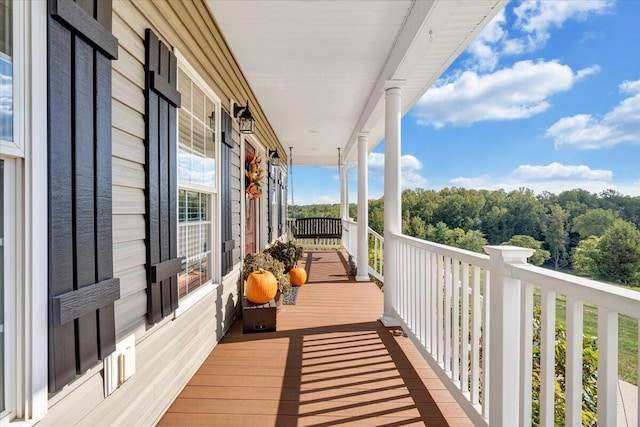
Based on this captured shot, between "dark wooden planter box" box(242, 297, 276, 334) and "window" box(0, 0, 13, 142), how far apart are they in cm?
250

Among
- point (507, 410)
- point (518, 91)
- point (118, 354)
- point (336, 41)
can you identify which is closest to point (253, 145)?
point (336, 41)

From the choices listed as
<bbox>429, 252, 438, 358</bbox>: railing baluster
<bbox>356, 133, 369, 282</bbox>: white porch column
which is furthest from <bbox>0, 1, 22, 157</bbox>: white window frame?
<bbox>356, 133, 369, 282</bbox>: white porch column

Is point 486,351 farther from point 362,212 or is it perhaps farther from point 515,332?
point 362,212

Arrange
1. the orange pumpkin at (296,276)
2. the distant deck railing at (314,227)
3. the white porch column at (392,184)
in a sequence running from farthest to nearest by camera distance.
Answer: the distant deck railing at (314,227)
the orange pumpkin at (296,276)
the white porch column at (392,184)

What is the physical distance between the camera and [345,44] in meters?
3.17

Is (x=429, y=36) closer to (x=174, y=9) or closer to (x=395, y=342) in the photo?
(x=174, y=9)

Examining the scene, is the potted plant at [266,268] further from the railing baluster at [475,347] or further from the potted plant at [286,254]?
the railing baluster at [475,347]

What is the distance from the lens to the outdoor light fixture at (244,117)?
3.58m

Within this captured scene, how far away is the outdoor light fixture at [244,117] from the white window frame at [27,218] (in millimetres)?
2523

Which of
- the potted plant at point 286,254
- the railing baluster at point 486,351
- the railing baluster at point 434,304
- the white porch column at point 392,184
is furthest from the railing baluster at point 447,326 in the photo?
the potted plant at point 286,254

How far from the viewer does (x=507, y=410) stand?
1.51 meters

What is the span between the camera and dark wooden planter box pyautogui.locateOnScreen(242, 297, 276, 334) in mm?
3236

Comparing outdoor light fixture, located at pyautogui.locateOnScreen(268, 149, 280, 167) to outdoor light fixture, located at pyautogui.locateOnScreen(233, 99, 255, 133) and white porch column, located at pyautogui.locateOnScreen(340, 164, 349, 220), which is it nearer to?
outdoor light fixture, located at pyautogui.locateOnScreen(233, 99, 255, 133)

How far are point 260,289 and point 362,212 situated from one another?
291cm
